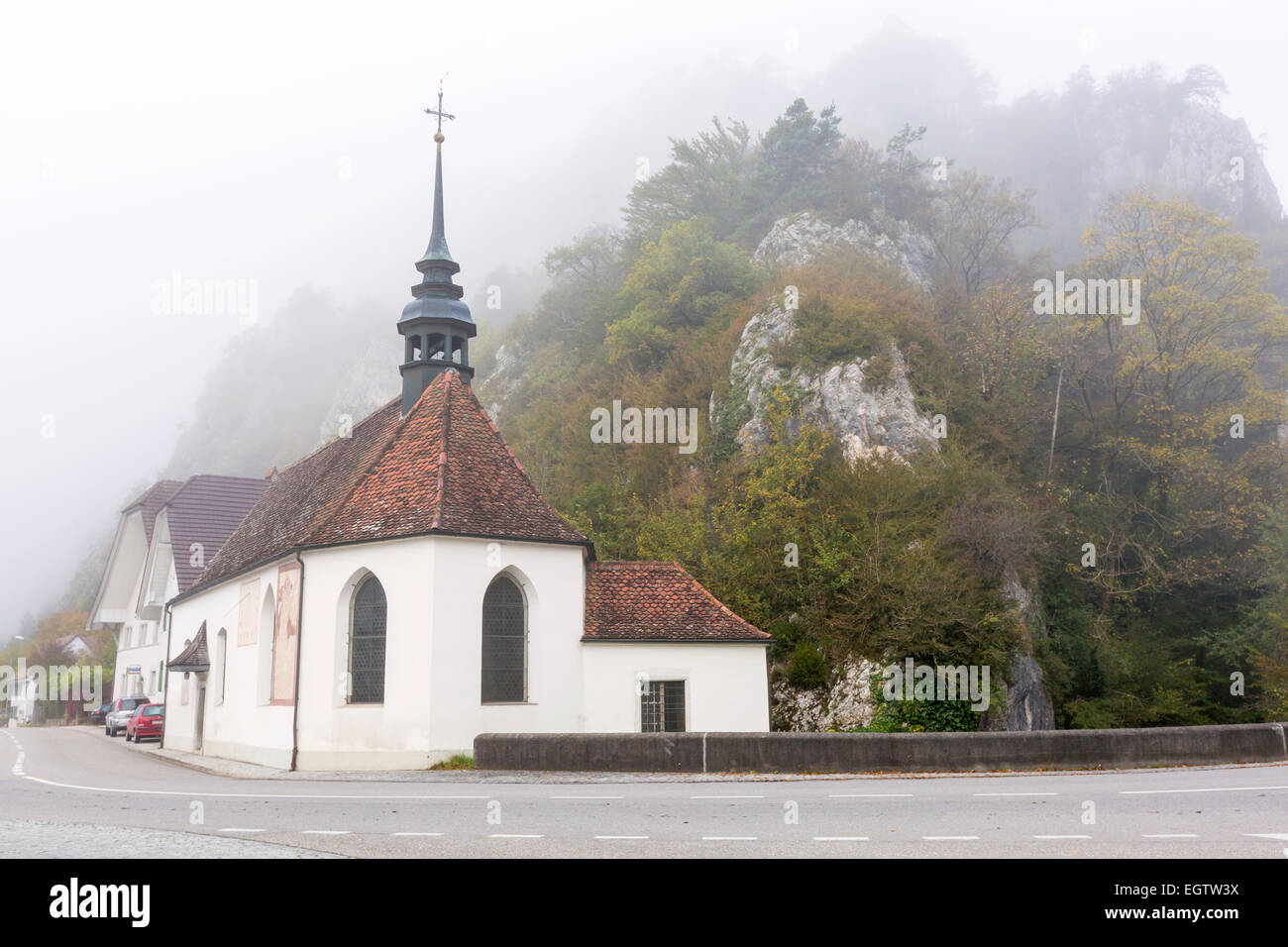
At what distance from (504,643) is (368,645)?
2768 millimetres

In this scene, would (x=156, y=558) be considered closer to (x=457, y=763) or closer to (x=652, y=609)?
(x=652, y=609)

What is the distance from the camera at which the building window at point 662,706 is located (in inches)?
862

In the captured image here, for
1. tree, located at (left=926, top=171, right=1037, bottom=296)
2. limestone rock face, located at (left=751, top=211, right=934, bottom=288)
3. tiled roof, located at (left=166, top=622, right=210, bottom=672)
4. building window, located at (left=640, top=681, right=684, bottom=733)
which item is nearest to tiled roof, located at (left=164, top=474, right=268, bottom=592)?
tiled roof, located at (left=166, top=622, right=210, bottom=672)

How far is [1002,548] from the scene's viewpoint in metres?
27.5

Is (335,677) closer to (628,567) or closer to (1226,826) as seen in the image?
(628,567)

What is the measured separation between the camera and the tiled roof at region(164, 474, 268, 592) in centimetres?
3853

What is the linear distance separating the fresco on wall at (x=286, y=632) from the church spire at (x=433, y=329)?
5838 mm

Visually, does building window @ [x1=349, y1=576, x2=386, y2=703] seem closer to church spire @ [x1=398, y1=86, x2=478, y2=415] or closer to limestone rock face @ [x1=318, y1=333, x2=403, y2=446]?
church spire @ [x1=398, y1=86, x2=478, y2=415]

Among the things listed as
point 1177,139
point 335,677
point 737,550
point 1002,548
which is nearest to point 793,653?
point 737,550

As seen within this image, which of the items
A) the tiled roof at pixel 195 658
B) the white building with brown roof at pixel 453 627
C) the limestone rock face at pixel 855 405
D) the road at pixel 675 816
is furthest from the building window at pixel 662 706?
the tiled roof at pixel 195 658

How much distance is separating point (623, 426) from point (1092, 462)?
17361mm

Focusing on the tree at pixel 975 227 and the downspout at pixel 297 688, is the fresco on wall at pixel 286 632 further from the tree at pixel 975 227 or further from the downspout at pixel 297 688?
the tree at pixel 975 227

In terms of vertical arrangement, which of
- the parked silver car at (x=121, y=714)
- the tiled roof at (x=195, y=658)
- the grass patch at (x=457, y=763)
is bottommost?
the parked silver car at (x=121, y=714)

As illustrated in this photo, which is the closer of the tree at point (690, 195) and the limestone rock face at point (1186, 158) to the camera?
the tree at point (690, 195)
